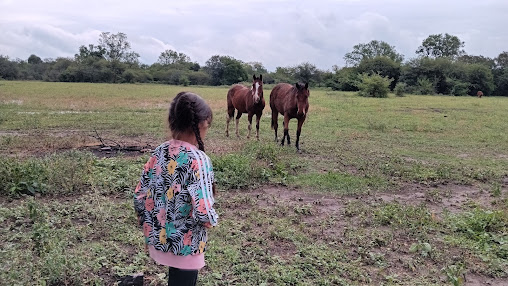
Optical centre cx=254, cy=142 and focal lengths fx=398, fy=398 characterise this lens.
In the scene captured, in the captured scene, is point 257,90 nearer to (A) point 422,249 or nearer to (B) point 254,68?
(A) point 422,249

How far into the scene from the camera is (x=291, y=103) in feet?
32.7

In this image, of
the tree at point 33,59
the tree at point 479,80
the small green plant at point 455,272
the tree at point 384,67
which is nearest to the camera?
the small green plant at point 455,272

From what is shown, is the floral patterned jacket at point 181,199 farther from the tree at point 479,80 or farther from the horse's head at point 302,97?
the tree at point 479,80

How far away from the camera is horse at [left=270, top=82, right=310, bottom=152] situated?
30.9 ft

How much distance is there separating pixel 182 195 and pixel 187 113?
1.53 feet

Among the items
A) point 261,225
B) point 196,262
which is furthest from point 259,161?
point 196,262

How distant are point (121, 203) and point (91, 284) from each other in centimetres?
200

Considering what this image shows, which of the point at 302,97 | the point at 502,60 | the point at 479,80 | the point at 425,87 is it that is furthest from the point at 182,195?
the point at 502,60

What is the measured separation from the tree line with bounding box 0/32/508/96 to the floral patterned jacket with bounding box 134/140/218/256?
112 feet

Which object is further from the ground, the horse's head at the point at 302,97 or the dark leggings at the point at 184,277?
the horse's head at the point at 302,97

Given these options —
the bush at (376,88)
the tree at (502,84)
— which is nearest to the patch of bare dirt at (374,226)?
the bush at (376,88)

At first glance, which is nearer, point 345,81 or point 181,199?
point 181,199

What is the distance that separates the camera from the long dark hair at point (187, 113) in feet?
7.47

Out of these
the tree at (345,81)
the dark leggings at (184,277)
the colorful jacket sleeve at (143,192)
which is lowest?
the dark leggings at (184,277)
